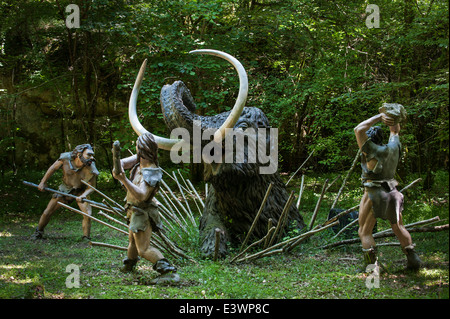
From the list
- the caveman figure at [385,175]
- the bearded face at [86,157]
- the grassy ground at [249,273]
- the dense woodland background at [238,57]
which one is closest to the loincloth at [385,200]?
the caveman figure at [385,175]

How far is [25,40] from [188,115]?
747cm

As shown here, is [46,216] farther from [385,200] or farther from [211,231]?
[385,200]

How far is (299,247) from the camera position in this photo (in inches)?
193

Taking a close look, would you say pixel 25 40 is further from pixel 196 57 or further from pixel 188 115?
pixel 188 115

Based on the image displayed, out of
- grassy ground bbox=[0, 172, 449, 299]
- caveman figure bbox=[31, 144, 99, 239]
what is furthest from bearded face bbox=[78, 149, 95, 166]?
grassy ground bbox=[0, 172, 449, 299]

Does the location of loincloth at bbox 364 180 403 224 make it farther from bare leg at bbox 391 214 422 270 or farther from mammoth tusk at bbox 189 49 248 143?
mammoth tusk at bbox 189 49 248 143

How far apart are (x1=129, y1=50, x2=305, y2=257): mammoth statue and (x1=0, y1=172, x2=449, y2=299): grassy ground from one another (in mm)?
363

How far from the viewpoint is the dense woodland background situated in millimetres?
7344

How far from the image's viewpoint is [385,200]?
3.75 meters

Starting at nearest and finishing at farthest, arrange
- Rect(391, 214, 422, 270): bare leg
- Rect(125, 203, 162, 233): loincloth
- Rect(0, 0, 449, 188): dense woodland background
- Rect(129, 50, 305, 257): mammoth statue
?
Rect(391, 214, 422, 270): bare leg < Rect(125, 203, 162, 233): loincloth < Rect(129, 50, 305, 257): mammoth statue < Rect(0, 0, 449, 188): dense woodland background

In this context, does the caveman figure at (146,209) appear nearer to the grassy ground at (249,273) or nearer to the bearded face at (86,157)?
the grassy ground at (249,273)

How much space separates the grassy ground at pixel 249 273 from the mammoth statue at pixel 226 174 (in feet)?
1.19
